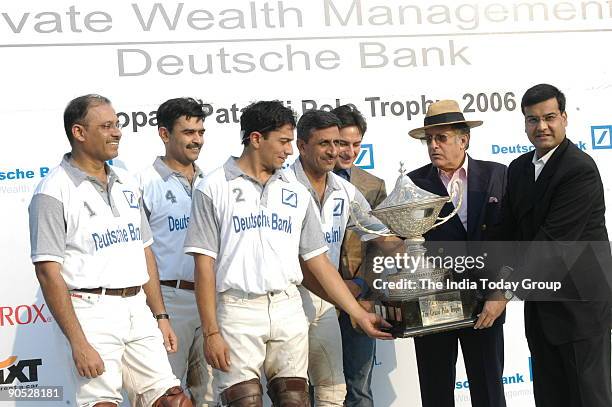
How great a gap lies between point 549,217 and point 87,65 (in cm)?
258

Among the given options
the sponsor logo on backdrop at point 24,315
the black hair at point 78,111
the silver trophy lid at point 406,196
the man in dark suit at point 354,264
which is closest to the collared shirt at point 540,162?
the silver trophy lid at point 406,196

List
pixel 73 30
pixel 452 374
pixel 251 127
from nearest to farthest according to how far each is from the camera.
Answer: pixel 251 127, pixel 452 374, pixel 73 30

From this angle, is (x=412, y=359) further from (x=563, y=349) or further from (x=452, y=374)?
(x=563, y=349)

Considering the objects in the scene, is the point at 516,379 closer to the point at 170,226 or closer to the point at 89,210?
the point at 170,226

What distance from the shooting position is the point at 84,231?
3428mm

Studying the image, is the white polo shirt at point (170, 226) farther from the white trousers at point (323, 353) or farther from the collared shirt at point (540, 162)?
the collared shirt at point (540, 162)

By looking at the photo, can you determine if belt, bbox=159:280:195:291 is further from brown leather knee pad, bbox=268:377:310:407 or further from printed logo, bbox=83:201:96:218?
printed logo, bbox=83:201:96:218

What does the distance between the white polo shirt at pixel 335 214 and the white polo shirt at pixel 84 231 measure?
94 centimetres

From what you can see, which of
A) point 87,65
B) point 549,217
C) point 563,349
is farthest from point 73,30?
point 563,349

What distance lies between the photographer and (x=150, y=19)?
4.76 metres

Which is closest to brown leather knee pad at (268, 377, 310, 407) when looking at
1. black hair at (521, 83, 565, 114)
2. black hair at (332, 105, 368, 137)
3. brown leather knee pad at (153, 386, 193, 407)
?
brown leather knee pad at (153, 386, 193, 407)

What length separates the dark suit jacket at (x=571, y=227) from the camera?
380 cm

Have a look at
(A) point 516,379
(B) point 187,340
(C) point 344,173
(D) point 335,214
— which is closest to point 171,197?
(B) point 187,340

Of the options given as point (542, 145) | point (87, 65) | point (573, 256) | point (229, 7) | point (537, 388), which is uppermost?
point (229, 7)
